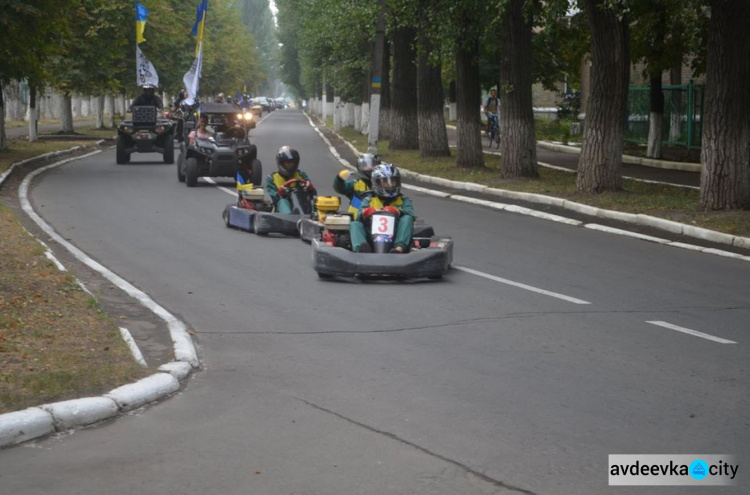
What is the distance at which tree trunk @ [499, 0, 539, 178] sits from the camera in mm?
24875

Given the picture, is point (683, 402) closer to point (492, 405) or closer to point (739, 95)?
point (492, 405)

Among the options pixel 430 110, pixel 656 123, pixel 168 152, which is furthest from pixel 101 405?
pixel 656 123

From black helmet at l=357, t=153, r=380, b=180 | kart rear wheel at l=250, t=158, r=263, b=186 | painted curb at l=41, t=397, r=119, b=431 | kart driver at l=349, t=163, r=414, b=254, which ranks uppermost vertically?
black helmet at l=357, t=153, r=380, b=180

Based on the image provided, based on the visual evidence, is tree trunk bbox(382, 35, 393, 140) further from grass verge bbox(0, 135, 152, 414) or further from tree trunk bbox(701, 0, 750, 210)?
grass verge bbox(0, 135, 152, 414)

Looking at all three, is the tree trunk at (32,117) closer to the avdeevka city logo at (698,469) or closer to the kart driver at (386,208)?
the kart driver at (386,208)

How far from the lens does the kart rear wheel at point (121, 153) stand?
3262 cm

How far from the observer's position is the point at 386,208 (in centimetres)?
1273

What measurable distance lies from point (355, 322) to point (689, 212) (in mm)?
10002

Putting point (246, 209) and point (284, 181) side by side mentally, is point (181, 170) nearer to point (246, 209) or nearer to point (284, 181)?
point (246, 209)

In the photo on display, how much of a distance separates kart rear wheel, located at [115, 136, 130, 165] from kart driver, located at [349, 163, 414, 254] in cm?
2056

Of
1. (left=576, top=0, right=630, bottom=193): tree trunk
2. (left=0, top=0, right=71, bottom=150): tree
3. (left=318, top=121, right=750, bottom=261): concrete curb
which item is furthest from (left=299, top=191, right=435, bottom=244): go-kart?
(left=0, top=0, right=71, bottom=150): tree

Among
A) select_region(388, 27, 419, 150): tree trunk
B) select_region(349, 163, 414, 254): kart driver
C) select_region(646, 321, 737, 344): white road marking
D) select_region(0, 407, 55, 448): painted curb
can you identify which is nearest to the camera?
select_region(0, 407, 55, 448): painted curb

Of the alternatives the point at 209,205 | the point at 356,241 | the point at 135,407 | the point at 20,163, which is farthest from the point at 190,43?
the point at 135,407

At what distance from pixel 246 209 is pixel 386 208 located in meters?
4.81
